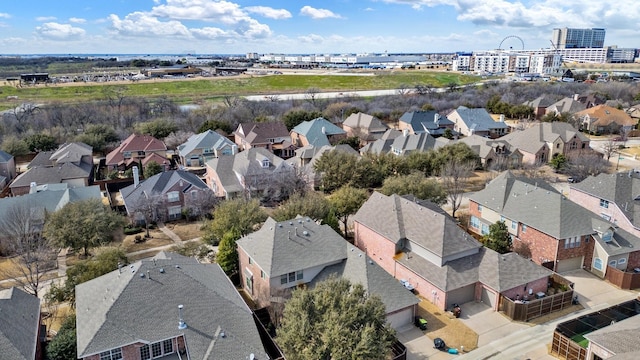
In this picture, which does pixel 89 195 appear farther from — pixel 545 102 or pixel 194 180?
pixel 545 102

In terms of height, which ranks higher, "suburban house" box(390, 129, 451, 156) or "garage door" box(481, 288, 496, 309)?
"suburban house" box(390, 129, 451, 156)

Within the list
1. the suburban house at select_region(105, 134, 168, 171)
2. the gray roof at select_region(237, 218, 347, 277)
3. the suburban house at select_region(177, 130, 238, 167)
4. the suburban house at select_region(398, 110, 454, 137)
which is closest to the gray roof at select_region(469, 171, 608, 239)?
the gray roof at select_region(237, 218, 347, 277)

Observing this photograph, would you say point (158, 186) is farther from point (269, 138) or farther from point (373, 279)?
point (373, 279)

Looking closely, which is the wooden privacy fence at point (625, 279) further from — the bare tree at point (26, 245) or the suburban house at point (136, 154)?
the suburban house at point (136, 154)

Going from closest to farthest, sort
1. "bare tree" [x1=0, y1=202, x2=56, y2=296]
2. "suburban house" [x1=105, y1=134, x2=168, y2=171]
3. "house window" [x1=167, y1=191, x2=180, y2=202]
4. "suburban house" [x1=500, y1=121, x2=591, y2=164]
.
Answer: "bare tree" [x1=0, y1=202, x2=56, y2=296] < "house window" [x1=167, y1=191, x2=180, y2=202] < "suburban house" [x1=105, y1=134, x2=168, y2=171] < "suburban house" [x1=500, y1=121, x2=591, y2=164]

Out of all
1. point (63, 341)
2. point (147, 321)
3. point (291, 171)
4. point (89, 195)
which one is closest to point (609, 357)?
point (147, 321)

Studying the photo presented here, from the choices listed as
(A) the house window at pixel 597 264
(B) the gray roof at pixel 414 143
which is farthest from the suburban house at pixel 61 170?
(A) the house window at pixel 597 264

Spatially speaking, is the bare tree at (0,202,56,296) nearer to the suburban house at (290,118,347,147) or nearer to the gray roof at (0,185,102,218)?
the gray roof at (0,185,102,218)
